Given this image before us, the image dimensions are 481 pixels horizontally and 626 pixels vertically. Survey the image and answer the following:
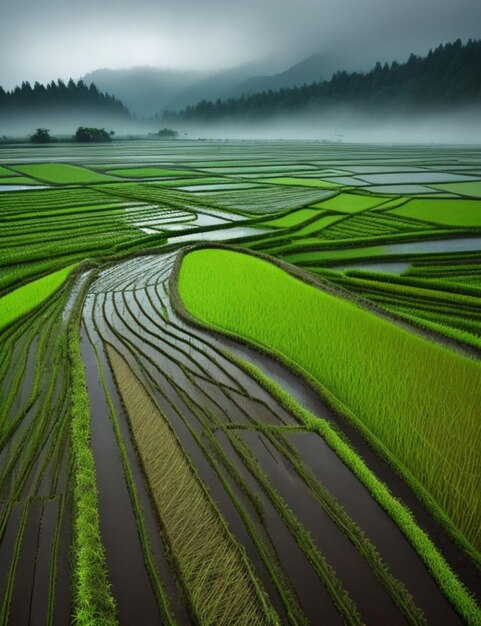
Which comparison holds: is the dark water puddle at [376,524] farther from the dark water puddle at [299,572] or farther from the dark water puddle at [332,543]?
the dark water puddle at [299,572]

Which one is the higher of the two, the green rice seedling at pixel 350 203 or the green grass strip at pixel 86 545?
the green rice seedling at pixel 350 203

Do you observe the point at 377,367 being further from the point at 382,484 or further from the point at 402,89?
the point at 402,89

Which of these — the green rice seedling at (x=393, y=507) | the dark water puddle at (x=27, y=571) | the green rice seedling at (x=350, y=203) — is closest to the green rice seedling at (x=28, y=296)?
the dark water puddle at (x=27, y=571)

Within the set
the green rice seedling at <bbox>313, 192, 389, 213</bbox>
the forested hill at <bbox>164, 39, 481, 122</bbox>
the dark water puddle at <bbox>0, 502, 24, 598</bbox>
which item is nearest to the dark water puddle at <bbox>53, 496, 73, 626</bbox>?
the dark water puddle at <bbox>0, 502, 24, 598</bbox>

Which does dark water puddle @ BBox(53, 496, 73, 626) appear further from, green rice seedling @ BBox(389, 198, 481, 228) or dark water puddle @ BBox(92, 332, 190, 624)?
green rice seedling @ BBox(389, 198, 481, 228)

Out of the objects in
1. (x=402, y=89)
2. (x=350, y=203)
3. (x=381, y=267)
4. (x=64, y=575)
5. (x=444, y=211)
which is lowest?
(x=64, y=575)

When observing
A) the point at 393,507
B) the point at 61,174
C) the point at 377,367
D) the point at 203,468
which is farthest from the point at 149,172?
the point at 393,507

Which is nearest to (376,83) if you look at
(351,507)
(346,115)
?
(346,115)
